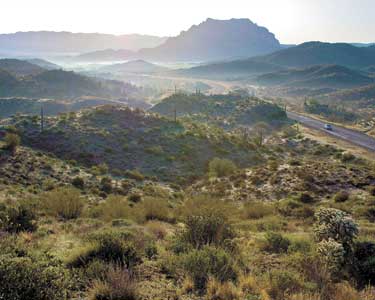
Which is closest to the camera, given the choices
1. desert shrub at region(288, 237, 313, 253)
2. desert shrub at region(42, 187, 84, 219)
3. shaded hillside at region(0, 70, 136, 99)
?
desert shrub at region(288, 237, 313, 253)

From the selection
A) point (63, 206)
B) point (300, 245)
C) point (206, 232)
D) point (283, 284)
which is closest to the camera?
point (283, 284)

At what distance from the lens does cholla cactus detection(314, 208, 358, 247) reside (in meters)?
8.55

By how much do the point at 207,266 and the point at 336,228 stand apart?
12.7 ft

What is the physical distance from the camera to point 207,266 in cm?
759

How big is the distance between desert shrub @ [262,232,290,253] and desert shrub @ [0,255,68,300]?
645 cm

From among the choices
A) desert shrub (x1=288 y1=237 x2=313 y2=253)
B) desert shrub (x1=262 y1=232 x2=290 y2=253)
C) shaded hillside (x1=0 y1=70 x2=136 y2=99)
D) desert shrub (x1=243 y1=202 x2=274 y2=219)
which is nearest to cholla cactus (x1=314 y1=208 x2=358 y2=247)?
desert shrub (x1=288 y1=237 x2=313 y2=253)

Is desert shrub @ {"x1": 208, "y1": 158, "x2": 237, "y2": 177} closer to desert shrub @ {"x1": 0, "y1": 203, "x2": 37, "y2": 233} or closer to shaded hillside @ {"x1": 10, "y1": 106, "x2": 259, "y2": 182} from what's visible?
shaded hillside @ {"x1": 10, "y1": 106, "x2": 259, "y2": 182}

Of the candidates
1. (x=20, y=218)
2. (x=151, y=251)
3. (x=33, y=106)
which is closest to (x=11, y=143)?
(x=20, y=218)

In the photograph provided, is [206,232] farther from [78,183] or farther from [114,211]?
[78,183]

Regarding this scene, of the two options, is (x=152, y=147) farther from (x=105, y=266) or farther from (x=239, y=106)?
(x=239, y=106)

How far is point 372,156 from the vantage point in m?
49.3

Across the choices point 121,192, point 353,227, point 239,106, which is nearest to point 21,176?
point 121,192

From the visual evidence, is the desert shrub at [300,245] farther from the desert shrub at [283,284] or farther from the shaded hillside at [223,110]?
the shaded hillside at [223,110]

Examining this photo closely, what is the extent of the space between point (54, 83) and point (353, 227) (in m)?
173
